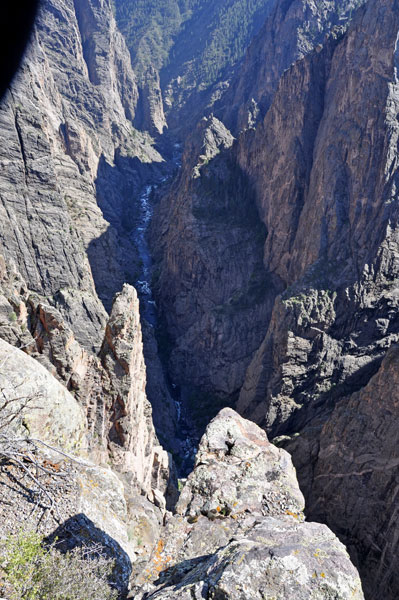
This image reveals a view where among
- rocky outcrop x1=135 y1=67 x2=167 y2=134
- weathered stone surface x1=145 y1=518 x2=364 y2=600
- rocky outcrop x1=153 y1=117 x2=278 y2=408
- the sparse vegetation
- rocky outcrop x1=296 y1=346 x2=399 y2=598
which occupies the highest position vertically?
the sparse vegetation

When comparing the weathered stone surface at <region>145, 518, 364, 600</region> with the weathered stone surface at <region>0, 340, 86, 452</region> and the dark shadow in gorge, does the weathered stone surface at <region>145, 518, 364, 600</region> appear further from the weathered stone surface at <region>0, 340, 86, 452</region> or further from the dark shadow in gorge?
the dark shadow in gorge

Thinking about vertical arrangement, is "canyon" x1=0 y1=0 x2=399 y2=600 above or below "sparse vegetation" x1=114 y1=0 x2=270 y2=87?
below

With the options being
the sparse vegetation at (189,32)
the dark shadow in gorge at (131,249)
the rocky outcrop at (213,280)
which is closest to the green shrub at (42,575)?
the dark shadow in gorge at (131,249)

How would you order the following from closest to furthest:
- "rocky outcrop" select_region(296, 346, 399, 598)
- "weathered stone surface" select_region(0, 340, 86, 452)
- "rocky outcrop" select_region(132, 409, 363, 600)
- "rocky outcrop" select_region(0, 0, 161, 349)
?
"rocky outcrop" select_region(132, 409, 363, 600), "weathered stone surface" select_region(0, 340, 86, 452), "rocky outcrop" select_region(296, 346, 399, 598), "rocky outcrop" select_region(0, 0, 161, 349)

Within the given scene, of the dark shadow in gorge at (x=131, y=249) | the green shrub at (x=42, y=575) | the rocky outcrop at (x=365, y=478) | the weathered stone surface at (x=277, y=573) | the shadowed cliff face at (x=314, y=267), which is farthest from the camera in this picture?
the dark shadow in gorge at (x=131, y=249)

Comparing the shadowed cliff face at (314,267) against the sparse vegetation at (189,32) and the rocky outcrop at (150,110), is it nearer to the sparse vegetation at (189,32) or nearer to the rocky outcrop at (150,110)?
the rocky outcrop at (150,110)

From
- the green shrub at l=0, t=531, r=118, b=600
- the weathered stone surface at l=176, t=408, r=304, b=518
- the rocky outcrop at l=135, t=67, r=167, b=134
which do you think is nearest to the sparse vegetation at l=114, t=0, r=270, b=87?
the rocky outcrop at l=135, t=67, r=167, b=134

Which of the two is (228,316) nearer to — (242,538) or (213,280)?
(213,280)
